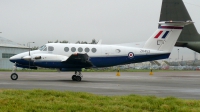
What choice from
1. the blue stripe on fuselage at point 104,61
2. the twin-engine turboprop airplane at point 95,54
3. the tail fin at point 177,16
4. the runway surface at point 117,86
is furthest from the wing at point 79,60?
the tail fin at point 177,16

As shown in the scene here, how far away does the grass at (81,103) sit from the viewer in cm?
909

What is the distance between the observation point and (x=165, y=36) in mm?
26906

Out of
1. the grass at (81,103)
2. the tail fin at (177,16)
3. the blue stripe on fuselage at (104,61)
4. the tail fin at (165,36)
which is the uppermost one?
the tail fin at (177,16)

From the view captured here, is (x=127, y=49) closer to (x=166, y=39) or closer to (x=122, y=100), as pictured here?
(x=166, y=39)

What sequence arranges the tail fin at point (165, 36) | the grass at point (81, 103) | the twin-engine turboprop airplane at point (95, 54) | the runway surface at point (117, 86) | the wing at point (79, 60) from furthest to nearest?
the tail fin at point (165, 36), the twin-engine turboprop airplane at point (95, 54), the wing at point (79, 60), the runway surface at point (117, 86), the grass at point (81, 103)

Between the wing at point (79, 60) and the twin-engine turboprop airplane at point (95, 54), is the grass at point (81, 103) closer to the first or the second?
the wing at point (79, 60)

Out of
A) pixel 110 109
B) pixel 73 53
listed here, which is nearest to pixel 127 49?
pixel 73 53

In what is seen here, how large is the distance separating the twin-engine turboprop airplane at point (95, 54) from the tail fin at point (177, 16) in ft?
24.0

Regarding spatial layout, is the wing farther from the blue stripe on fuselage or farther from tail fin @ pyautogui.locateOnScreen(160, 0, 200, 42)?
tail fin @ pyautogui.locateOnScreen(160, 0, 200, 42)

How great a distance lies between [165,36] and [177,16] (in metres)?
8.11

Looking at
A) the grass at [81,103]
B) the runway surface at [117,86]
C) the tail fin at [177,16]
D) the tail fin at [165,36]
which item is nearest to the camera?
the grass at [81,103]

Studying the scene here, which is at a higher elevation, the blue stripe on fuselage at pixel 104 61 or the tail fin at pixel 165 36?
the tail fin at pixel 165 36

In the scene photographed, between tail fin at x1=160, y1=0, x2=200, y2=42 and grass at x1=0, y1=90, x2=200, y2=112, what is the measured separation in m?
23.9

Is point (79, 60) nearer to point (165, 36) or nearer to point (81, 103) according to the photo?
point (165, 36)
